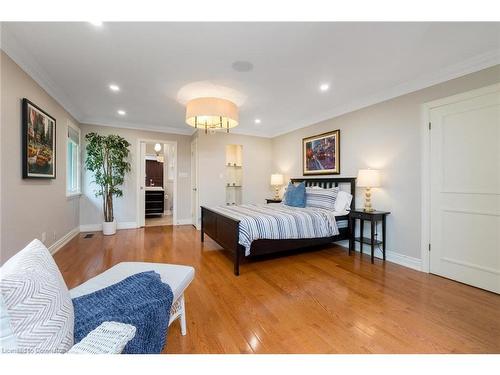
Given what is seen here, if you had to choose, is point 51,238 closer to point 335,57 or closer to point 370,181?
point 335,57

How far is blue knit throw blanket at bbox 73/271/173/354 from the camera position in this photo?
1.01m

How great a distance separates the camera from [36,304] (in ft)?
2.42

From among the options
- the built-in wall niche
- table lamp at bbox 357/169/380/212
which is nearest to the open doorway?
the built-in wall niche

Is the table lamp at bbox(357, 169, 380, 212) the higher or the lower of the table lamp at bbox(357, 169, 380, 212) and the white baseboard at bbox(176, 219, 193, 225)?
the higher

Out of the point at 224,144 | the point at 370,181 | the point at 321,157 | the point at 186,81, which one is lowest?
the point at 370,181

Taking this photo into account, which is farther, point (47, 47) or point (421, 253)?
point (421, 253)

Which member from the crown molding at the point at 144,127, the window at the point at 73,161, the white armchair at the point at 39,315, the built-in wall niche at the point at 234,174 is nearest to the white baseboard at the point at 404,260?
the white armchair at the point at 39,315

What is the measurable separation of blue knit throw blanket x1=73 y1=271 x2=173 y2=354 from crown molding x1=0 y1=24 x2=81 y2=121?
2.49 m

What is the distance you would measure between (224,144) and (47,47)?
3500mm

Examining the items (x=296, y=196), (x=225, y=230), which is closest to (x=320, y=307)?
(x=225, y=230)

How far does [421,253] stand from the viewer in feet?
9.23

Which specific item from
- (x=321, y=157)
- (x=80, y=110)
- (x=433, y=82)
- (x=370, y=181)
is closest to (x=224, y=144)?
(x=321, y=157)

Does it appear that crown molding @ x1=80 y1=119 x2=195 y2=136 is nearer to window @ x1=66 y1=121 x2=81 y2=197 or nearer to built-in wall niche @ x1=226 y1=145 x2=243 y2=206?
window @ x1=66 y1=121 x2=81 y2=197

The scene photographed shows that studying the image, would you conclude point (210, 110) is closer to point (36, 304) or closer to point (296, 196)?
point (296, 196)
